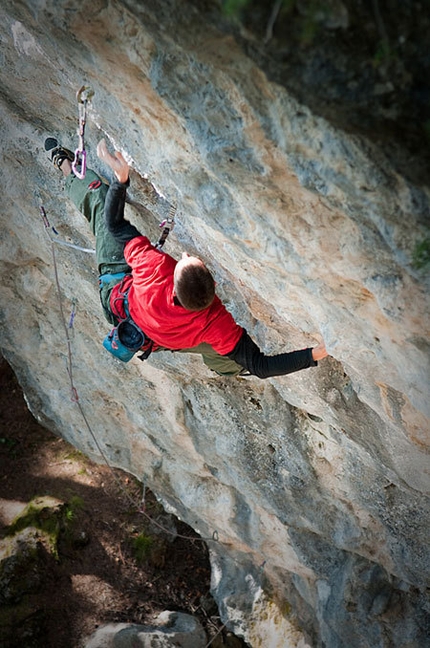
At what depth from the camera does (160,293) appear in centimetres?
413

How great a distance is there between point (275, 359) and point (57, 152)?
2.58 metres

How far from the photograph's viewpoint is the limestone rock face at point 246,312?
9.82 feet

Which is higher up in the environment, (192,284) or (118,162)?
(118,162)

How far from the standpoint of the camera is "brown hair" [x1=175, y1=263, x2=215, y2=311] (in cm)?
388

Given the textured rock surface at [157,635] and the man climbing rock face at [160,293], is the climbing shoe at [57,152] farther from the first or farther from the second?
the textured rock surface at [157,635]

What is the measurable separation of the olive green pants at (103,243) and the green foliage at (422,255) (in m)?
1.95

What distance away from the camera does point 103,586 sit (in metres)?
10.1

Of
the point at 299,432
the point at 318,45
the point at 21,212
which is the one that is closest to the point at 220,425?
the point at 299,432

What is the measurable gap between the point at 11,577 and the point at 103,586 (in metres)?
1.55

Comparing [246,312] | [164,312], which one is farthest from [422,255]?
[246,312]

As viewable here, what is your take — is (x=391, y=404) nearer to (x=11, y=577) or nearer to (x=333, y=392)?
(x=333, y=392)

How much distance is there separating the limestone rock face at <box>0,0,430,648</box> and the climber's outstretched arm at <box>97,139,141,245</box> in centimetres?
15

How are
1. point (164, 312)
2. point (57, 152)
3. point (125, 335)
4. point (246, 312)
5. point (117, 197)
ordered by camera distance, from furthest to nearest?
point (246, 312) → point (57, 152) → point (125, 335) → point (117, 197) → point (164, 312)

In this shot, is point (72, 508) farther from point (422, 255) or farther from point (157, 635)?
point (422, 255)
